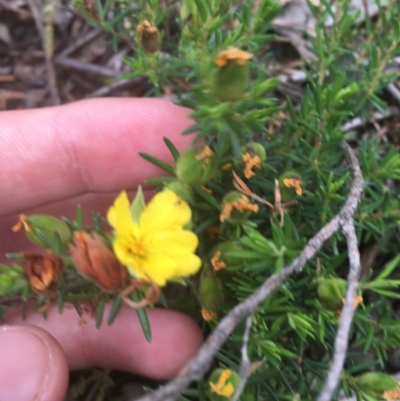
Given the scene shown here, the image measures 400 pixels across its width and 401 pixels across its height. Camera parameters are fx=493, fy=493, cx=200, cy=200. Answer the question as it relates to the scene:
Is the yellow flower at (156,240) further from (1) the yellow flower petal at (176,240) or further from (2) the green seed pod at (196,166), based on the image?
(2) the green seed pod at (196,166)

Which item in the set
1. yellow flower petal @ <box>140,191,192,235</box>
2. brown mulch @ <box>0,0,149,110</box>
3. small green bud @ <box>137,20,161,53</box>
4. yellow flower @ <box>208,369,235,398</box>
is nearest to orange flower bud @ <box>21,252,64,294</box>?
yellow flower petal @ <box>140,191,192,235</box>

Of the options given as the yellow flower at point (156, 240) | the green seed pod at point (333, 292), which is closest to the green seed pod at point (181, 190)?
the yellow flower at point (156, 240)

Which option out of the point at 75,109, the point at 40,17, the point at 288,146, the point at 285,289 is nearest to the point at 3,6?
the point at 40,17

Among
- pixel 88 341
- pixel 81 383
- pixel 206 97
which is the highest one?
pixel 206 97

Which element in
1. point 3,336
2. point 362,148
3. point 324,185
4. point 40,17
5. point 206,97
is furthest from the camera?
point 40,17

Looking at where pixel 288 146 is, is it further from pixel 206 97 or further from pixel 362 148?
pixel 206 97
